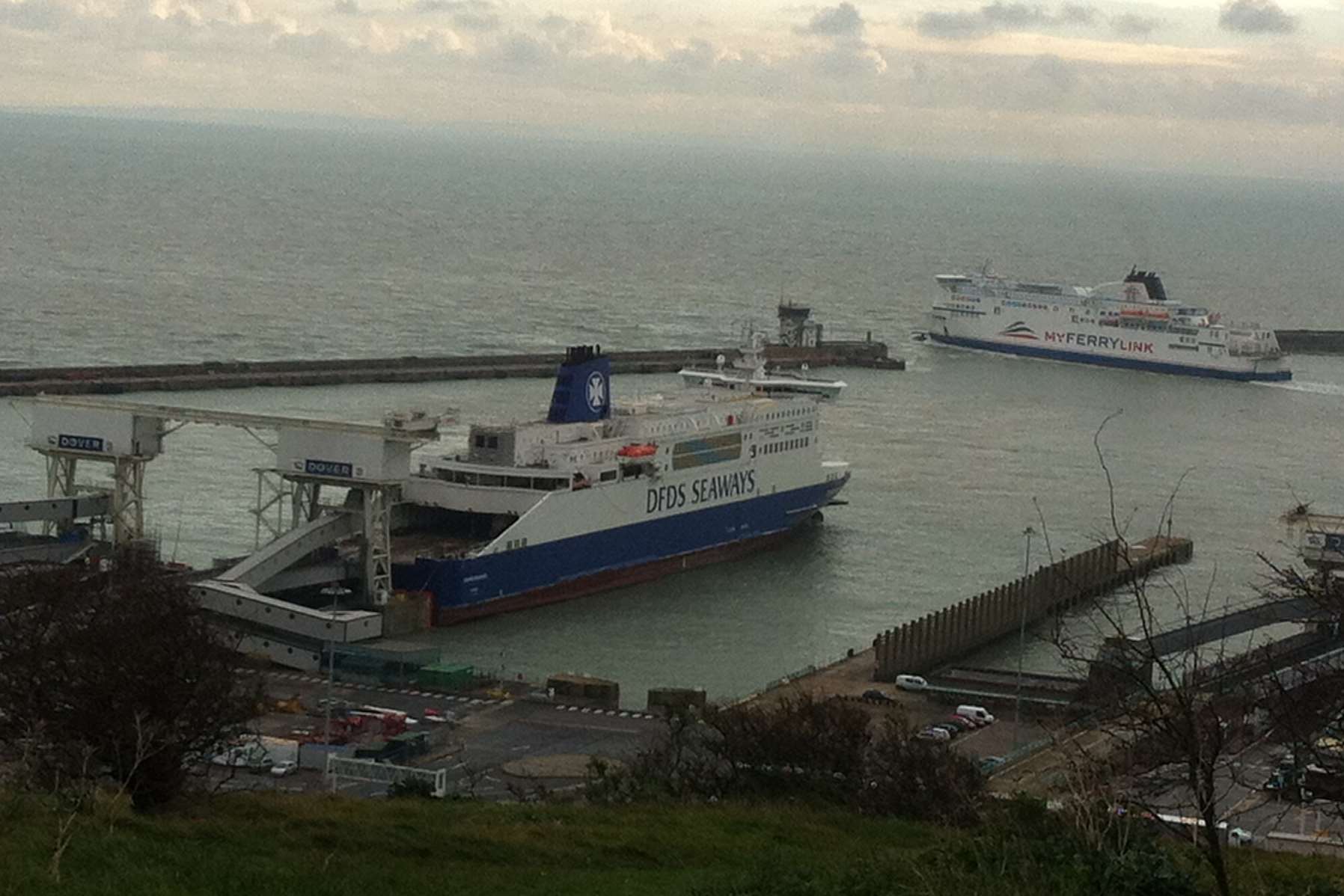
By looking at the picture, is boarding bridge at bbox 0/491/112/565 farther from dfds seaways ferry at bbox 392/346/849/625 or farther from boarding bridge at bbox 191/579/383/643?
dfds seaways ferry at bbox 392/346/849/625

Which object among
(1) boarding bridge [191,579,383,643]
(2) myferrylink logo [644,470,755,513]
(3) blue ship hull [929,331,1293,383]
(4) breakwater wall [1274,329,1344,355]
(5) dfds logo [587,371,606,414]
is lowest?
(1) boarding bridge [191,579,383,643]

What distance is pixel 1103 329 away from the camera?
55.3 meters

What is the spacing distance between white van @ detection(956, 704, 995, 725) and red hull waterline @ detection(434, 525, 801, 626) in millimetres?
6473

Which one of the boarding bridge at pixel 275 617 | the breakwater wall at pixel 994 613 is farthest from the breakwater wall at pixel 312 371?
the breakwater wall at pixel 994 613

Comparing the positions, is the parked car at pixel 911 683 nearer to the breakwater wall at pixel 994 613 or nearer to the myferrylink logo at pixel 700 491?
the breakwater wall at pixel 994 613

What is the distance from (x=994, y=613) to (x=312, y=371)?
2166 cm

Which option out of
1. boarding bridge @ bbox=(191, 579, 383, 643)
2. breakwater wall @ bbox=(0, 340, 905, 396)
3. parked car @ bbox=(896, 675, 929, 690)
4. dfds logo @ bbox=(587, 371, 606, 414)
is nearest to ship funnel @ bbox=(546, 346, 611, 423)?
dfds logo @ bbox=(587, 371, 606, 414)

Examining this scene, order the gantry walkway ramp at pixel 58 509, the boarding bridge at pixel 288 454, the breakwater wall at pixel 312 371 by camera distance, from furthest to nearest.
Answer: the breakwater wall at pixel 312 371 → the gantry walkway ramp at pixel 58 509 → the boarding bridge at pixel 288 454

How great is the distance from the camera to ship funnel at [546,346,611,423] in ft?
88.6

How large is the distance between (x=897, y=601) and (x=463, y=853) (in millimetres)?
15872

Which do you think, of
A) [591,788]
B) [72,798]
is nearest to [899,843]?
[591,788]

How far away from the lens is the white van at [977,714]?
18.9m

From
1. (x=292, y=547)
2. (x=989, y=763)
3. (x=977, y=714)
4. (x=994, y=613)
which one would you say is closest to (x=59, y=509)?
(x=292, y=547)

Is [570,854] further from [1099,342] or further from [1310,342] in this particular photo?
[1310,342]
